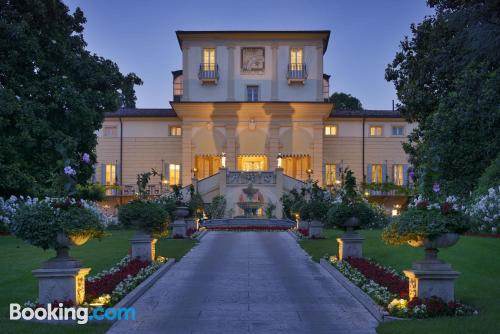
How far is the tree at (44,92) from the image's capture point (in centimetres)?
2825

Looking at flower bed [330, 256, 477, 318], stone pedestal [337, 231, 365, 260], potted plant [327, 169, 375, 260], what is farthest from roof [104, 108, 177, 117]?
flower bed [330, 256, 477, 318]

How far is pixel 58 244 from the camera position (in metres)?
10.8

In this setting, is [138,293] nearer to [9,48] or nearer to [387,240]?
[387,240]

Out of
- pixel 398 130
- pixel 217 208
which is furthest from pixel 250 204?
pixel 398 130

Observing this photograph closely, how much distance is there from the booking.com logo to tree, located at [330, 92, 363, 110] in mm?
79940

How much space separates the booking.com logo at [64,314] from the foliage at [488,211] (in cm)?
1270

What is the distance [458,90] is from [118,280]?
19.7 metres

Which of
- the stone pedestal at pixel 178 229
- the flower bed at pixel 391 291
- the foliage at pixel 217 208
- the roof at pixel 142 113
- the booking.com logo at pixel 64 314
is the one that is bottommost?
the booking.com logo at pixel 64 314

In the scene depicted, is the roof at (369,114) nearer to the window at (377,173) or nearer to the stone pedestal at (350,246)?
the window at (377,173)

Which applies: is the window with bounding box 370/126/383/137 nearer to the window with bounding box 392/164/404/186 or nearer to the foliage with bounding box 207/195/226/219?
the window with bounding box 392/164/404/186

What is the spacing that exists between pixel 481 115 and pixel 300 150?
27.3 metres

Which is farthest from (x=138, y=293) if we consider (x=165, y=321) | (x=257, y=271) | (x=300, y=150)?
(x=300, y=150)

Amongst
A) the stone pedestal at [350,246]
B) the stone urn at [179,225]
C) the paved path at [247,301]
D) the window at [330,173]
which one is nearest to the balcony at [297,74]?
the window at [330,173]

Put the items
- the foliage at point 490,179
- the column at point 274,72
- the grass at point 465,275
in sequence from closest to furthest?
the grass at point 465,275 → the foliage at point 490,179 → the column at point 274,72
